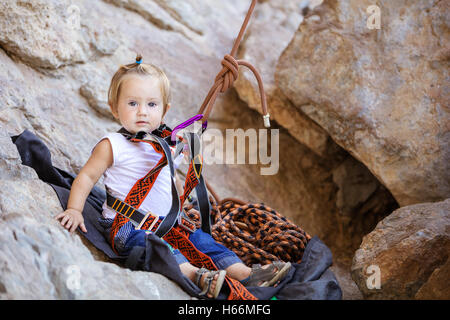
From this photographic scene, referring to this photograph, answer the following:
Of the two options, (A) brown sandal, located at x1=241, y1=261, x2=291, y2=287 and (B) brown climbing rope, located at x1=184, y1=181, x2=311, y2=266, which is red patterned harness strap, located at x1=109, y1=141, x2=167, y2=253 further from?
(A) brown sandal, located at x1=241, y1=261, x2=291, y2=287

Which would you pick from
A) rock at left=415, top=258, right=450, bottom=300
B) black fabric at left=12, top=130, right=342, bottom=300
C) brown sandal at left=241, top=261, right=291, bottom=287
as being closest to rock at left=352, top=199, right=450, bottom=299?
rock at left=415, top=258, right=450, bottom=300

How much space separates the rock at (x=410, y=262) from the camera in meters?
1.61

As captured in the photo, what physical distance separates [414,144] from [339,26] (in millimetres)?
758

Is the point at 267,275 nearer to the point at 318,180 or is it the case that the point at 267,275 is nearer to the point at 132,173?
the point at 132,173

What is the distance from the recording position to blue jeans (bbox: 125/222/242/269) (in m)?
1.69

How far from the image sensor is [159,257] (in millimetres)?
1567

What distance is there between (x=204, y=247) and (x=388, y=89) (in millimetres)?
1347

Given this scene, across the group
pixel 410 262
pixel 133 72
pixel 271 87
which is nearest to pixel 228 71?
pixel 133 72

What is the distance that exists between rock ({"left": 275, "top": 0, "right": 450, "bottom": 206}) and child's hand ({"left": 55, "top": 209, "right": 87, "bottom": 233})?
151cm

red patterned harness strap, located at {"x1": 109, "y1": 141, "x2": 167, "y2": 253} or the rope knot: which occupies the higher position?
the rope knot

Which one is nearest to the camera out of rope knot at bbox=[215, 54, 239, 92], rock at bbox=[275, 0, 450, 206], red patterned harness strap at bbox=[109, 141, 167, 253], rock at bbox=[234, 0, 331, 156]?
red patterned harness strap at bbox=[109, 141, 167, 253]

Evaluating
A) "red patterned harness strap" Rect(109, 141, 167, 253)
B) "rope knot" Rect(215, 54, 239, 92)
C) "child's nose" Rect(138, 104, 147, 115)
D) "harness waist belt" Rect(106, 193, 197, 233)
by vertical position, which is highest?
"rope knot" Rect(215, 54, 239, 92)

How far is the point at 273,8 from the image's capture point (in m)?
4.44

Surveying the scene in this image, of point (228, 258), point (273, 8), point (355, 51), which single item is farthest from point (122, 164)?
point (273, 8)
